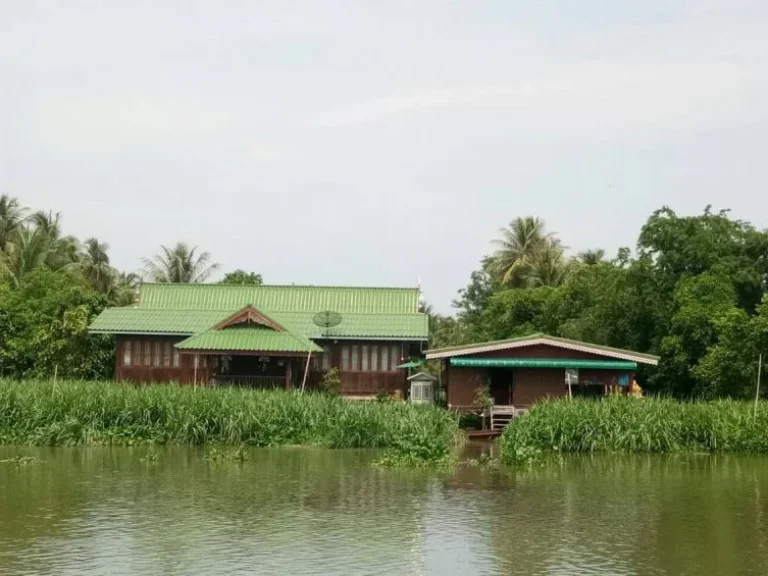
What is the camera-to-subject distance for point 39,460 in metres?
22.0

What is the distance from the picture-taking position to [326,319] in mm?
34625

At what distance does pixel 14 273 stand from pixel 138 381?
12.9m

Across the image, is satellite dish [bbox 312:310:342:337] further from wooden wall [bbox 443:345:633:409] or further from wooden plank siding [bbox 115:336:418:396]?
wooden wall [bbox 443:345:633:409]

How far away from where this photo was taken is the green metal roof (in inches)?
1264

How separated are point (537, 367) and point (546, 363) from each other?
15.9 inches

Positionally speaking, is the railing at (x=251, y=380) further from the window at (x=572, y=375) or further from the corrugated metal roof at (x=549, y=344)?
the window at (x=572, y=375)

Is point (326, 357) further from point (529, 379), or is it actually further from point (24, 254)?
point (24, 254)

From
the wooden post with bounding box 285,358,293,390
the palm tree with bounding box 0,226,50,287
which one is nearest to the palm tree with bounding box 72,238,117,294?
the palm tree with bounding box 0,226,50,287

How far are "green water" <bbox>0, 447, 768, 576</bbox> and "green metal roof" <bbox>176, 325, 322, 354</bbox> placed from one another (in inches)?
384

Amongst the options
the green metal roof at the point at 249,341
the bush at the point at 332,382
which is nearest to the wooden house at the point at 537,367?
the bush at the point at 332,382

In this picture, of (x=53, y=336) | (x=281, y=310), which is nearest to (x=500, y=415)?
(x=281, y=310)

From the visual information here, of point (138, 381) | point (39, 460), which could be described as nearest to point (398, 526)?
point (39, 460)

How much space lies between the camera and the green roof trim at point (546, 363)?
29406 millimetres

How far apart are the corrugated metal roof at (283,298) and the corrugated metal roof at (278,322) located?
1192mm
